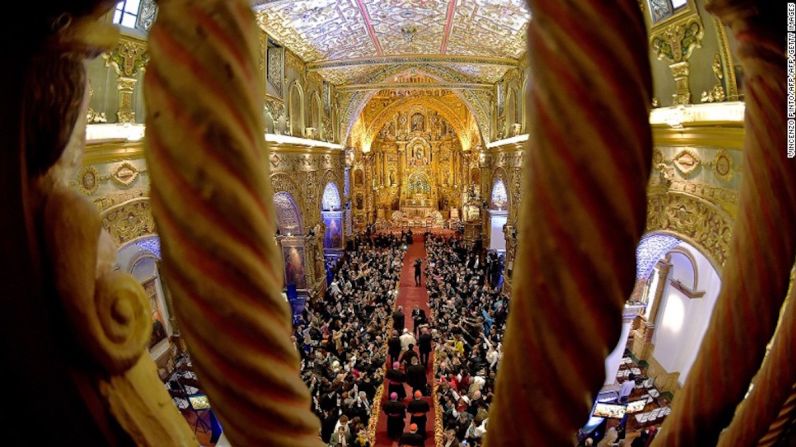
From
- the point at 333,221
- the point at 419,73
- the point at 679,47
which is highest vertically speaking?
the point at 419,73

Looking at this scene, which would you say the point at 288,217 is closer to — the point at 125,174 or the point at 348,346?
the point at 348,346

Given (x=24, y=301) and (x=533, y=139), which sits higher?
(x=533, y=139)

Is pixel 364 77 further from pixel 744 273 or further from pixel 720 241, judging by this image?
pixel 744 273

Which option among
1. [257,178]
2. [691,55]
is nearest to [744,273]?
[257,178]

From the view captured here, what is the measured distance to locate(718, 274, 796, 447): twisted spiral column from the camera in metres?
1.22

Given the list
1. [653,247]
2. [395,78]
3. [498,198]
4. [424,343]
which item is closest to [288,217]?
[424,343]

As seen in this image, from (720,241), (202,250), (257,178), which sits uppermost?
(257,178)

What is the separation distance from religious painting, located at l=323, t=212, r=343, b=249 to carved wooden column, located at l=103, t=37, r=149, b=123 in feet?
47.1

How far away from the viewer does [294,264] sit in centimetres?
1460

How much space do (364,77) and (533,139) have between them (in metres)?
18.4

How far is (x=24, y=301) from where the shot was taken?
2.89ft

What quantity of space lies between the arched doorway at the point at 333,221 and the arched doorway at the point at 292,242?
6.44 meters

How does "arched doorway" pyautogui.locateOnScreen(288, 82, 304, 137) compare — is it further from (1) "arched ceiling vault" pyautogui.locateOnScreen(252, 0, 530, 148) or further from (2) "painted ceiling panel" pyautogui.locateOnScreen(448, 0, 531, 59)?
(2) "painted ceiling panel" pyautogui.locateOnScreen(448, 0, 531, 59)

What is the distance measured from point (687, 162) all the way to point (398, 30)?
8309mm
